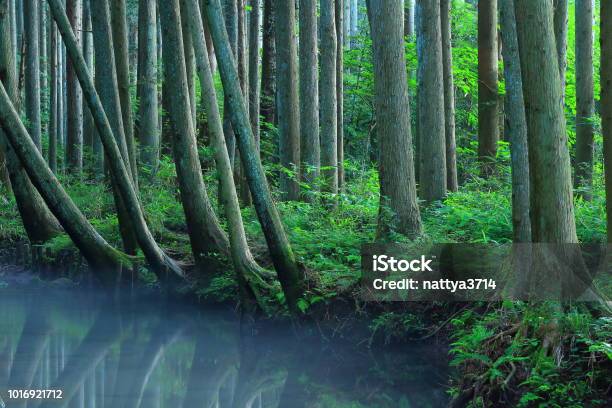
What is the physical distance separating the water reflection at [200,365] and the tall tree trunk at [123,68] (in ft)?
11.0

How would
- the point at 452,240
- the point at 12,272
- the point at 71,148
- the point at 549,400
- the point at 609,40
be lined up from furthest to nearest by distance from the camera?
the point at 71,148, the point at 12,272, the point at 452,240, the point at 609,40, the point at 549,400

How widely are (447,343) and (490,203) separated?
424cm

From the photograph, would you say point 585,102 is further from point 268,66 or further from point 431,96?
point 268,66

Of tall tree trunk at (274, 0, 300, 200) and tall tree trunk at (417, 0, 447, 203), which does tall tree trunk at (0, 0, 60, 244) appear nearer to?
tall tree trunk at (274, 0, 300, 200)

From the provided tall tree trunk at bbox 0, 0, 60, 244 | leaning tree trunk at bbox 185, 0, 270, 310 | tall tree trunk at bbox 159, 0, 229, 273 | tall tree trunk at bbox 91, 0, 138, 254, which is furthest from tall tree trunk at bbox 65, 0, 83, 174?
leaning tree trunk at bbox 185, 0, 270, 310

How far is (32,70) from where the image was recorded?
2138 cm

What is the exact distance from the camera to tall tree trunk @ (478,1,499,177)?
1503cm

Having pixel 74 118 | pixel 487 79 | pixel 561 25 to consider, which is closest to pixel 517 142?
pixel 561 25

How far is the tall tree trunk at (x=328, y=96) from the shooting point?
51.8 feet

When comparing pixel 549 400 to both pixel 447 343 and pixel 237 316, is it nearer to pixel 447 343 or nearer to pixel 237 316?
pixel 447 343

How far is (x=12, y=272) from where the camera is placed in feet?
51.4

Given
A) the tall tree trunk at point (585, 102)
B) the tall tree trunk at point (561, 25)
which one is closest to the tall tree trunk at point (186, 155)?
the tall tree trunk at point (561, 25)

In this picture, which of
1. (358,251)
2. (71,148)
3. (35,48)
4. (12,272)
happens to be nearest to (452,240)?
(358,251)

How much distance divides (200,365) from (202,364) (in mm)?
51
